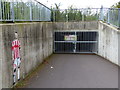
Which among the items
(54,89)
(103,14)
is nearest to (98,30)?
(103,14)

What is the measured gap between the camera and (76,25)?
13742mm

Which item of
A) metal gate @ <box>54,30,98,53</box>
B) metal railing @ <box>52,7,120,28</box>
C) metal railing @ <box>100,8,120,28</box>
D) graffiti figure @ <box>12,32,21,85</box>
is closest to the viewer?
graffiti figure @ <box>12,32,21,85</box>

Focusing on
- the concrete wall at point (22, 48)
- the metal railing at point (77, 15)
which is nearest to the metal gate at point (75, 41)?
the metal railing at point (77, 15)

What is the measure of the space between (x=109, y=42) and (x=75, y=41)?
393 cm

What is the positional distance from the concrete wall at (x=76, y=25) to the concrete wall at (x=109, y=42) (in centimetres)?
89

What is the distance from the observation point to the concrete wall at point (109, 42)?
9.19m

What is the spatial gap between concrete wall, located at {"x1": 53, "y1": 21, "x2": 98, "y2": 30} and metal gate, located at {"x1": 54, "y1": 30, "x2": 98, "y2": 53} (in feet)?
1.04

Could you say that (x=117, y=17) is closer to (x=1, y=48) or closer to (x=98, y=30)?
(x=98, y=30)

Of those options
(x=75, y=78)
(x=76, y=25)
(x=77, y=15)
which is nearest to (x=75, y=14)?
(x=77, y=15)

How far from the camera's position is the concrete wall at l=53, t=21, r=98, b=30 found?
44.5 ft

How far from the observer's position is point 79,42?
13.9 meters

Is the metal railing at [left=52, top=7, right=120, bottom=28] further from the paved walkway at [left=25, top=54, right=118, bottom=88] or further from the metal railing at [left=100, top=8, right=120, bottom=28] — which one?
the paved walkway at [left=25, top=54, right=118, bottom=88]

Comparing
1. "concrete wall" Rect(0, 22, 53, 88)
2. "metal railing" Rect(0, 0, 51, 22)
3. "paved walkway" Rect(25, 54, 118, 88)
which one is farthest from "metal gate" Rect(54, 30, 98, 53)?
"paved walkway" Rect(25, 54, 118, 88)

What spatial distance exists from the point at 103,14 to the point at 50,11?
184 inches
